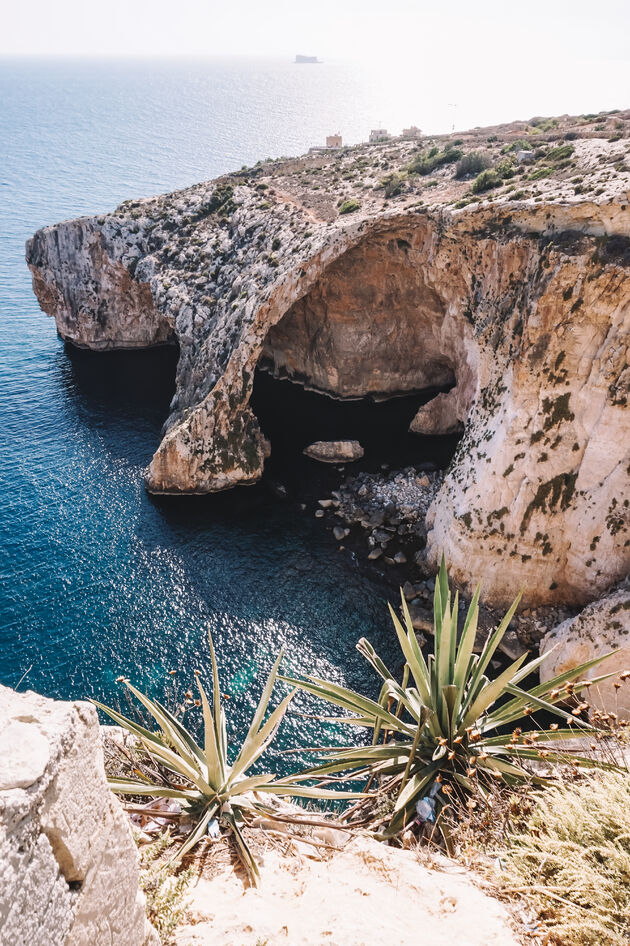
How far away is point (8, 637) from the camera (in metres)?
23.1

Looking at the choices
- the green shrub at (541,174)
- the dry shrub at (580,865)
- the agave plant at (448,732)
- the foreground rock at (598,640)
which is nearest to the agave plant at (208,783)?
the agave plant at (448,732)

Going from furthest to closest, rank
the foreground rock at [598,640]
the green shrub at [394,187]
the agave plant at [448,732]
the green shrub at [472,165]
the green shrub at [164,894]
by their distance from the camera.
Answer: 1. the green shrub at [394,187]
2. the green shrub at [472,165]
3. the foreground rock at [598,640]
4. the agave plant at [448,732]
5. the green shrub at [164,894]

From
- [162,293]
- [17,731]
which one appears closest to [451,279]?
[162,293]

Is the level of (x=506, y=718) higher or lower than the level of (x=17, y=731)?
lower

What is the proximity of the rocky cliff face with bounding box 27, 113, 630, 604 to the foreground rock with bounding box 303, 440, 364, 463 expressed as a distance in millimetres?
3756

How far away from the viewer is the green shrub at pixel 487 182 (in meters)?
27.5

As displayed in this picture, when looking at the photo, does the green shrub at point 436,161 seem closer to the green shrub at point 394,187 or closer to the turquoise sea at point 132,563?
the green shrub at point 394,187

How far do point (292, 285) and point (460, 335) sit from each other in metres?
9.04

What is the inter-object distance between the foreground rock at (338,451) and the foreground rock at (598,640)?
1494 centimetres

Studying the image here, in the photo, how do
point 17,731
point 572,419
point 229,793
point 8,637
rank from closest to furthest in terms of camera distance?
point 17,731 → point 229,793 → point 572,419 → point 8,637

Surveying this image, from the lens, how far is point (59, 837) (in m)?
3.77

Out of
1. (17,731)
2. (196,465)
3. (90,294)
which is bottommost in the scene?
(196,465)

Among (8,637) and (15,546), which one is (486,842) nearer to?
(8,637)

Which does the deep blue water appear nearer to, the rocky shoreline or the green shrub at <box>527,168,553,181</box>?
the rocky shoreline
